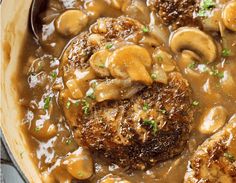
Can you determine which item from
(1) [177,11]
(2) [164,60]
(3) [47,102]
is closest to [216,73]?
(2) [164,60]

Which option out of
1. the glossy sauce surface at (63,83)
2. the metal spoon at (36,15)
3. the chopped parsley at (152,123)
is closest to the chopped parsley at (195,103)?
the glossy sauce surface at (63,83)

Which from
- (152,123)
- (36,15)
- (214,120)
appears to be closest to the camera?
(152,123)

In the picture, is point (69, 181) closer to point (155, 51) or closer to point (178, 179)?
point (178, 179)

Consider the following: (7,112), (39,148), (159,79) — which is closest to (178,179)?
(159,79)

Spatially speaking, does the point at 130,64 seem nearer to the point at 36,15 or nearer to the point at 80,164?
the point at 80,164

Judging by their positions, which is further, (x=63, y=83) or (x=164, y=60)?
(x=63, y=83)

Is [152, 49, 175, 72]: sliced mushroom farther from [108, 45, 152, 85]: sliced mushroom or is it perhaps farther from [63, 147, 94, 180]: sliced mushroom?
[63, 147, 94, 180]: sliced mushroom

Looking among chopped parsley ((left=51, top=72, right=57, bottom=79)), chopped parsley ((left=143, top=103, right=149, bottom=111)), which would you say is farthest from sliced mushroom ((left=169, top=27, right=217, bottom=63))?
chopped parsley ((left=51, top=72, right=57, bottom=79))
